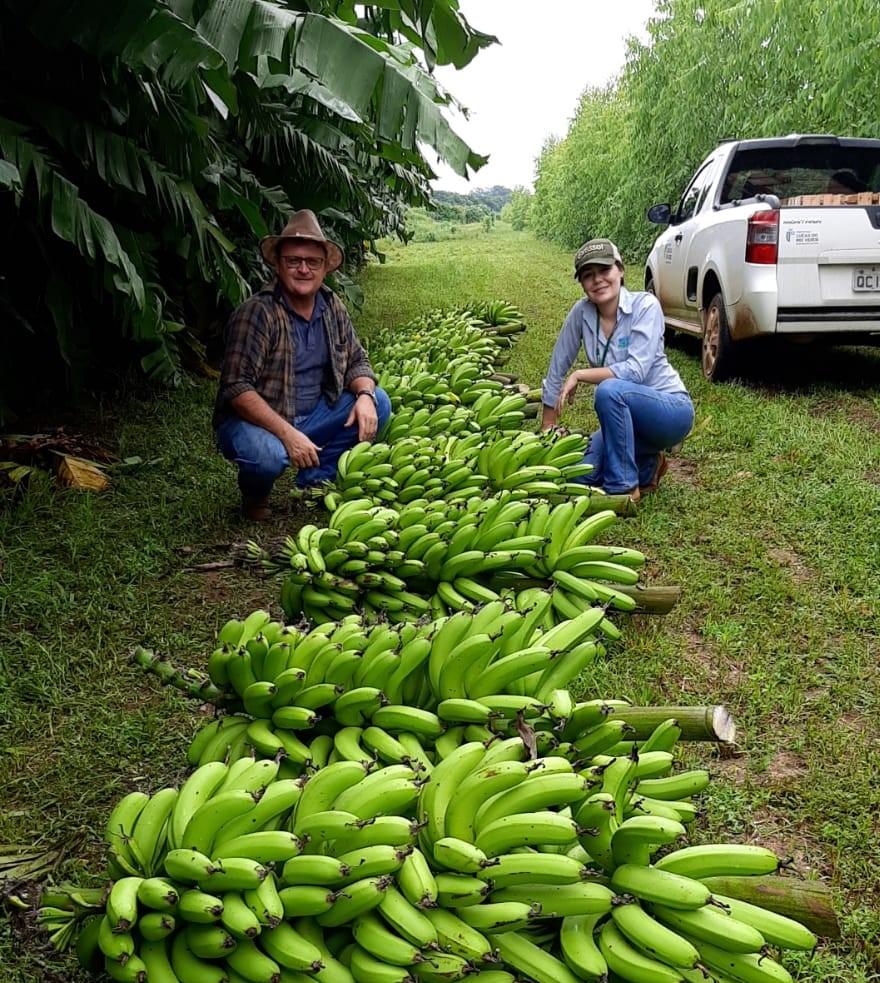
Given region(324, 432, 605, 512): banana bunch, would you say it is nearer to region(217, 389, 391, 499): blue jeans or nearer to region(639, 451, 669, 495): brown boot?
region(217, 389, 391, 499): blue jeans

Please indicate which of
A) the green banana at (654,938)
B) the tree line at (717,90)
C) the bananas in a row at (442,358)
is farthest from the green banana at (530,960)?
the tree line at (717,90)

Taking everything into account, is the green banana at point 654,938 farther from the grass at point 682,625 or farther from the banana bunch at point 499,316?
the banana bunch at point 499,316

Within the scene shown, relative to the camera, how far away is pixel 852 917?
2133 mm

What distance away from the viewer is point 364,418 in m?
4.86

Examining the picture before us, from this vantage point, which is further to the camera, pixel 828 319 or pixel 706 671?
pixel 828 319

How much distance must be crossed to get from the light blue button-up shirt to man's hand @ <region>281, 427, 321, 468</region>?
1.44 m

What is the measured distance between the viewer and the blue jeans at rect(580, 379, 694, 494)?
4672mm

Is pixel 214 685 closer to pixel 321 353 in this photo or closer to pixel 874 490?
pixel 321 353

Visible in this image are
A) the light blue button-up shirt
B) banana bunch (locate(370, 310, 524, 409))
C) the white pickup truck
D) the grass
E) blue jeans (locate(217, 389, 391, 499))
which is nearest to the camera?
the grass

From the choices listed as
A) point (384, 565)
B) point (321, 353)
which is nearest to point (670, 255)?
point (321, 353)

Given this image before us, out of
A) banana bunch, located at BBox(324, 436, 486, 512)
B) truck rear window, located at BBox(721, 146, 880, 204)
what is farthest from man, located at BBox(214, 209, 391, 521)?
truck rear window, located at BBox(721, 146, 880, 204)

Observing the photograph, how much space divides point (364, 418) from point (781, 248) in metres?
3.46

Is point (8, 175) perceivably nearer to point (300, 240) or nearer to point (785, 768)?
point (300, 240)

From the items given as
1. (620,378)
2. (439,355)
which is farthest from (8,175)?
(439,355)
